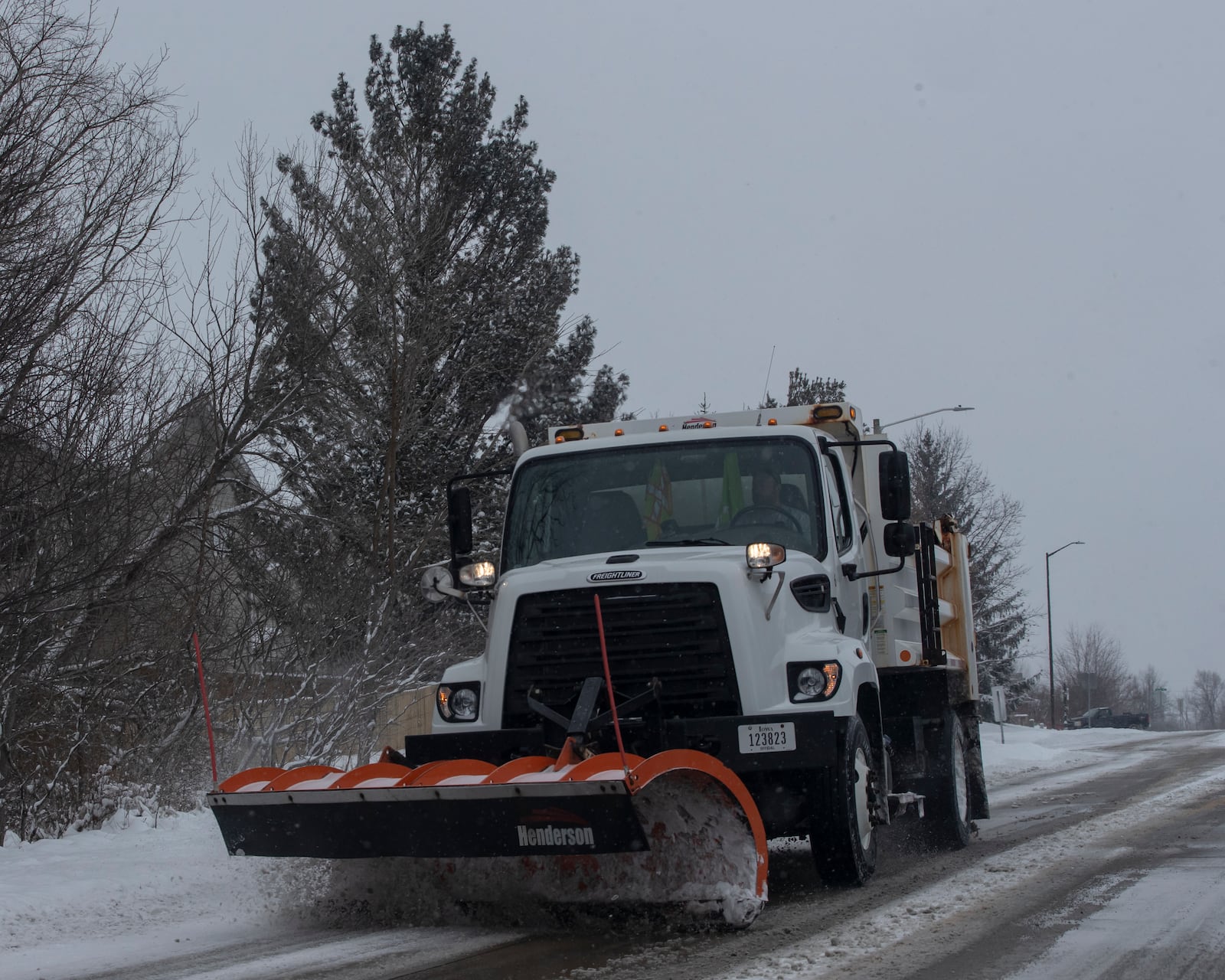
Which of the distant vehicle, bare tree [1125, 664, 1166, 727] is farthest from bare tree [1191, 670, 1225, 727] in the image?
the distant vehicle

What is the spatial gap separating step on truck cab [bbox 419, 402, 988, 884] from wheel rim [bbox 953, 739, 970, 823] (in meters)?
0.56

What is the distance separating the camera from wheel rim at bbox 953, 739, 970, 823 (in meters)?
9.79

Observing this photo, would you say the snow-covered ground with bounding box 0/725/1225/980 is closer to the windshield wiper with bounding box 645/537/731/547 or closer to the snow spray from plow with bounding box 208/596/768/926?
the snow spray from plow with bounding box 208/596/768/926

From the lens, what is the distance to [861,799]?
→ 698cm

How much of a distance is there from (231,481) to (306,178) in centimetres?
371

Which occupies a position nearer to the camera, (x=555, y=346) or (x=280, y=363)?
(x=280, y=363)

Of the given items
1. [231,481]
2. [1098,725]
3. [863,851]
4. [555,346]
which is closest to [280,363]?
[231,481]

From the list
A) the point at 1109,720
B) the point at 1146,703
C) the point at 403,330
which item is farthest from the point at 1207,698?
the point at 403,330

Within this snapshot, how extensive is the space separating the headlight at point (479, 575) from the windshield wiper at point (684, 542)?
107 cm

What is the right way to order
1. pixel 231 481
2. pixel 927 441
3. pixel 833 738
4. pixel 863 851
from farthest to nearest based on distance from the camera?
pixel 927 441 → pixel 231 481 → pixel 863 851 → pixel 833 738

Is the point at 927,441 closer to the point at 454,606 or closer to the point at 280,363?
the point at 454,606

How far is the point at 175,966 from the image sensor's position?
5688mm

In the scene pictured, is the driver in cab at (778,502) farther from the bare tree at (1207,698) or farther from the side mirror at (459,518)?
the bare tree at (1207,698)

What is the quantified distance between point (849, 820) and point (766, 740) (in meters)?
0.72
